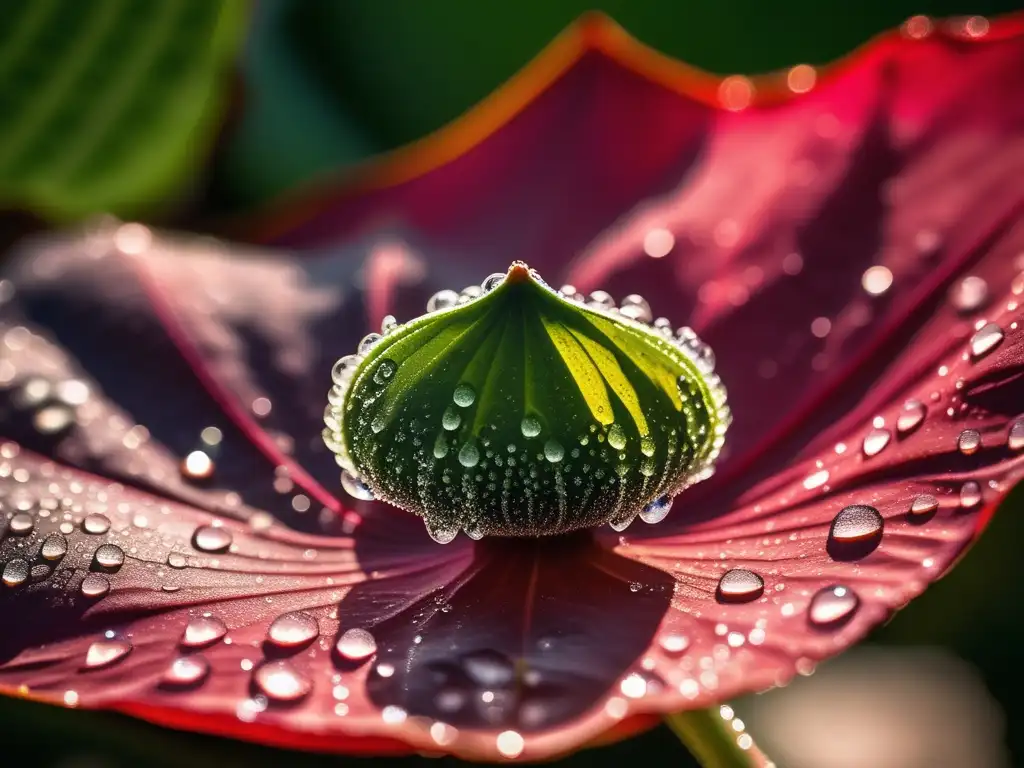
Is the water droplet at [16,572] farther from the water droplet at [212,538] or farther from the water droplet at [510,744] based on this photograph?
the water droplet at [510,744]

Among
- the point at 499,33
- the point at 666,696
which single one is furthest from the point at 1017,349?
the point at 499,33

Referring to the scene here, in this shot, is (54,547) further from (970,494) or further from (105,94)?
(105,94)

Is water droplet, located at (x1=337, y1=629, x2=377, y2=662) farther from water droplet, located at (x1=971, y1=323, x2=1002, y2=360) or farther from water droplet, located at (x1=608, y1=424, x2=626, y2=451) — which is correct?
water droplet, located at (x1=971, y1=323, x2=1002, y2=360)

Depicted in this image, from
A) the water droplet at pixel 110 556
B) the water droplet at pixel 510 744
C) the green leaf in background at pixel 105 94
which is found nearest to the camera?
the water droplet at pixel 510 744

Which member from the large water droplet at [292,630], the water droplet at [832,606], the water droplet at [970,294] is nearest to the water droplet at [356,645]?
the large water droplet at [292,630]

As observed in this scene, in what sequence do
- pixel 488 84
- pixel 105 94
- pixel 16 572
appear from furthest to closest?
pixel 488 84, pixel 105 94, pixel 16 572

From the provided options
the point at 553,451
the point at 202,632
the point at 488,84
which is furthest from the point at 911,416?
the point at 488,84
